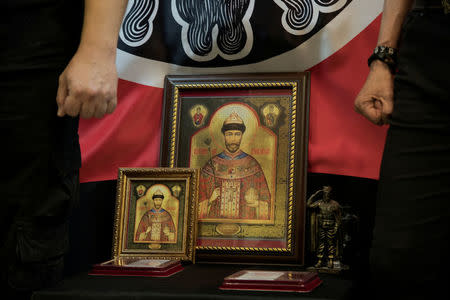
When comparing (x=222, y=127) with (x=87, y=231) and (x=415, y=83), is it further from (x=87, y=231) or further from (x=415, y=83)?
(x=415, y=83)

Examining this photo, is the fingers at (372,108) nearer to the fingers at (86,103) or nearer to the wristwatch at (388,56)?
the wristwatch at (388,56)

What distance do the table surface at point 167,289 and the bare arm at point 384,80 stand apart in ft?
1.36

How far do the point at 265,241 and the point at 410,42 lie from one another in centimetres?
82

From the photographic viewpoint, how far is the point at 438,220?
967 mm

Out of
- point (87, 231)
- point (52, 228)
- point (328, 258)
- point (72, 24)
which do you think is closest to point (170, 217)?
point (87, 231)

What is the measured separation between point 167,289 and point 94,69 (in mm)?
570

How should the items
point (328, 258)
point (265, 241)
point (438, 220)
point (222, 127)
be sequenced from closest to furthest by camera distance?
1. point (438, 220)
2. point (328, 258)
3. point (265, 241)
4. point (222, 127)

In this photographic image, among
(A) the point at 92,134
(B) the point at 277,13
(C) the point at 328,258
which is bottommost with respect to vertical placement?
(C) the point at 328,258

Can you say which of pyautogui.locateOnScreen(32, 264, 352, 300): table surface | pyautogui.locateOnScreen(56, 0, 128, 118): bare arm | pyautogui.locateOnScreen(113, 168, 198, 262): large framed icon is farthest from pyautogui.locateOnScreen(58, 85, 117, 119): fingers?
pyautogui.locateOnScreen(113, 168, 198, 262): large framed icon

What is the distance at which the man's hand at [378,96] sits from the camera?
1.15 metres

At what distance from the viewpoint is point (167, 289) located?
1.28 m

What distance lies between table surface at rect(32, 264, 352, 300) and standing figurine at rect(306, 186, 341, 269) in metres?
0.07

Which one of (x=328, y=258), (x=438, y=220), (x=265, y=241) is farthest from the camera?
(x=265, y=241)

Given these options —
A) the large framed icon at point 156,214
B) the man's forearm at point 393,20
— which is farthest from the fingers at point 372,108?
the large framed icon at point 156,214
